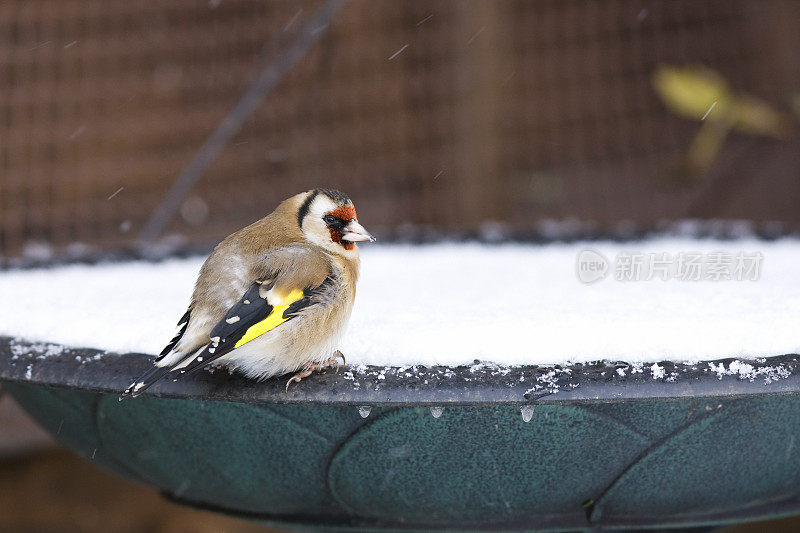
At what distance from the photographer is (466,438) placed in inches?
51.7

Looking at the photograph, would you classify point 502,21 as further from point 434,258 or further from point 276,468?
point 276,468

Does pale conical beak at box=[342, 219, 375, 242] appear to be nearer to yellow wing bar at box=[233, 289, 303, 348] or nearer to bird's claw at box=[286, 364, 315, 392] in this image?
yellow wing bar at box=[233, 289, 303, 348]

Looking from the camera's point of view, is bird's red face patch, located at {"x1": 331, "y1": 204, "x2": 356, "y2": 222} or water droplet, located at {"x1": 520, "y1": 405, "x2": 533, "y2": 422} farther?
bird's red face patch, located at {"x1": 331, "y1": 204, "x2": 356, "y2": 222}

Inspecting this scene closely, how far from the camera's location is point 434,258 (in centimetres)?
260

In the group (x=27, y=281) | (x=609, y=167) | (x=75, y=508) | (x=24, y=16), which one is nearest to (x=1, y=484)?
(x=75, y=508)

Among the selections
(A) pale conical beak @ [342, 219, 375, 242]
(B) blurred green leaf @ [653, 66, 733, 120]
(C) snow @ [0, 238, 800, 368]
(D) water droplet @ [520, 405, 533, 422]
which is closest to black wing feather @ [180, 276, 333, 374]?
(C) snow @ [0, 238, 800, 368]

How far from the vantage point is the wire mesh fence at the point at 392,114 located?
3834 millimetres

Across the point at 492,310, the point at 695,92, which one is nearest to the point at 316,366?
the point at 492,310

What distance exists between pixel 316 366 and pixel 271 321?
0.31 feet

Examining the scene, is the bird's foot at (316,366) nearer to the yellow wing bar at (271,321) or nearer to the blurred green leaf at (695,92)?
the yellow wing bar at (271,321)

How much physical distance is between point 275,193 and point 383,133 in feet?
2.08

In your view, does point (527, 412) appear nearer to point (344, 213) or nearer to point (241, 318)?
point (241, 318)

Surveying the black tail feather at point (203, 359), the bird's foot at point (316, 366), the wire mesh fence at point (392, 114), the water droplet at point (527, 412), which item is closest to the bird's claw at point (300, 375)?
the bird's foot at point (316, 366)

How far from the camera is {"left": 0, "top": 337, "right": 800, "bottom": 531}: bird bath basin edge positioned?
4.01 feet
